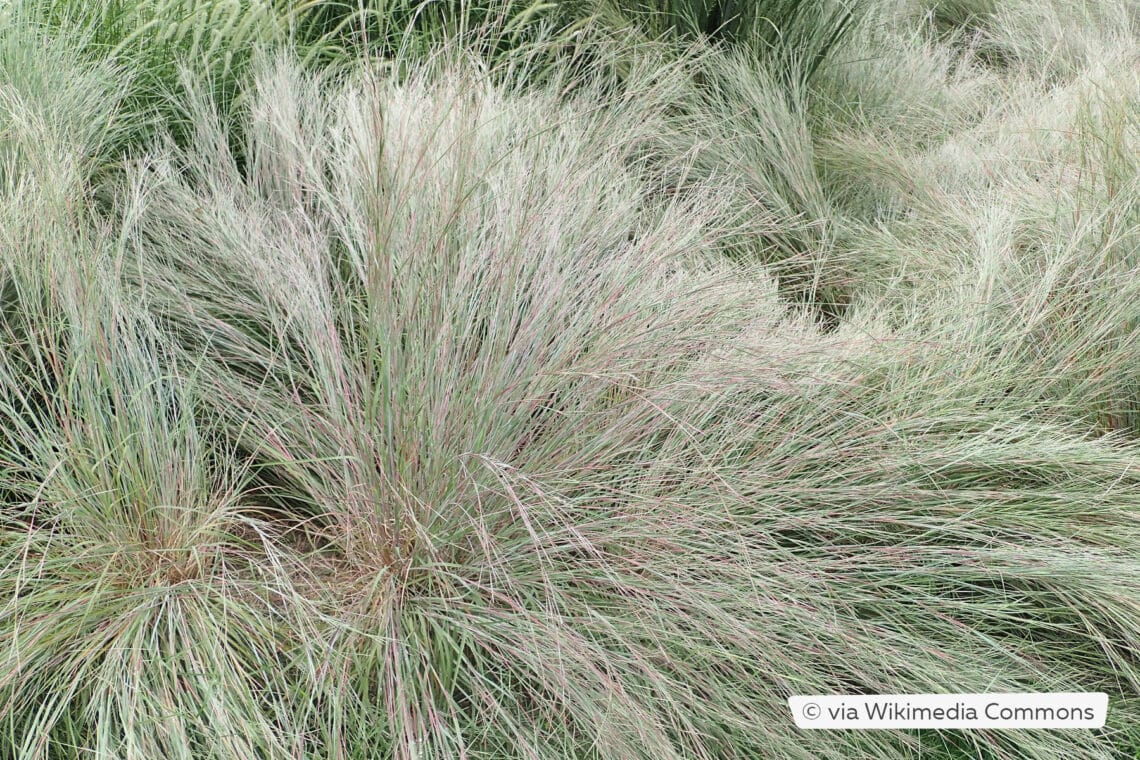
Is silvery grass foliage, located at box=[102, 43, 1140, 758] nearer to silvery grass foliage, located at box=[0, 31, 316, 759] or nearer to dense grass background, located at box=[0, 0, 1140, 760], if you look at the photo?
dense grass background, located at box=[0, 0, 1140, 760]

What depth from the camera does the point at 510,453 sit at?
1887 mm

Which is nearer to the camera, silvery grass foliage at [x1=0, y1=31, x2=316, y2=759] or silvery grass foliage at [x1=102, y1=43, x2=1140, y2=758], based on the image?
silvery grass foliage at [x1=0, y1=31, x2=316, y2=759]

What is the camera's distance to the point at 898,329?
245cm

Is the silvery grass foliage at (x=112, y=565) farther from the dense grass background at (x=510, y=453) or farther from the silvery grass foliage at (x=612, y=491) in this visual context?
→ the silvery grass foliage at (x=612, y=491)

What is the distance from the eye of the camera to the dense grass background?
1.62m

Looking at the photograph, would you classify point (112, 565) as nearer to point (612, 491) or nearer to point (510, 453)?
point (510, 453)

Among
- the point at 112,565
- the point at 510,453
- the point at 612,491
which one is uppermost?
the point at 612,491

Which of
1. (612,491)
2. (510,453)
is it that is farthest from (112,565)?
(612,491)

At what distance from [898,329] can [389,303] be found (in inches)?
48.3

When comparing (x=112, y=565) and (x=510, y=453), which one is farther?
(x=510, y=453)

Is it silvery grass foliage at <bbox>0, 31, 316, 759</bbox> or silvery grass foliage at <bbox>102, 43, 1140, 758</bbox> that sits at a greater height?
silvery grass foliage at <bbox>102, 43, 1140, 758</bbox>

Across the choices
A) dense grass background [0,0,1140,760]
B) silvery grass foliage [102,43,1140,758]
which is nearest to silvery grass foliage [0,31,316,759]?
dense grass background [0,0,1140,760]

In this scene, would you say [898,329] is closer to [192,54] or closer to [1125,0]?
[192,54]

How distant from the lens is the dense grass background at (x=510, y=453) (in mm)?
1622
